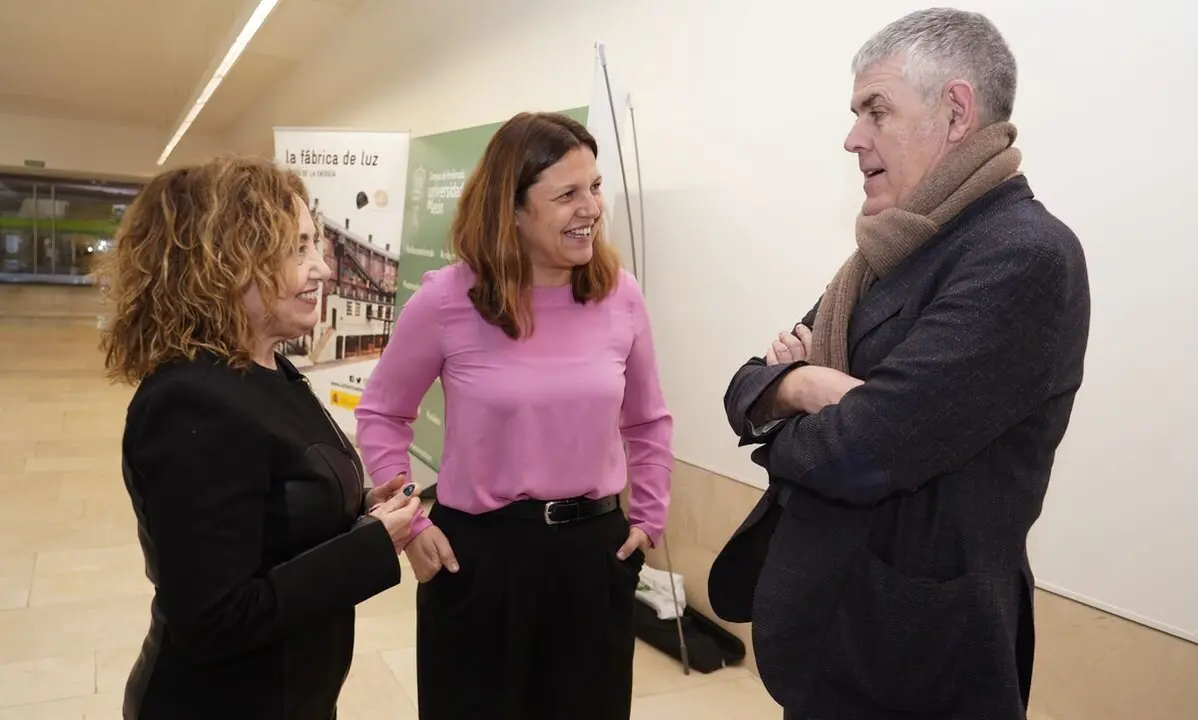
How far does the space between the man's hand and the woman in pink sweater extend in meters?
0.60

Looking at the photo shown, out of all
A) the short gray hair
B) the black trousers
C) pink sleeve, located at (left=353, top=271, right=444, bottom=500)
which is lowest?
the black trousers

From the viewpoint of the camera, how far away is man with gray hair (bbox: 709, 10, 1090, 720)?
110 centimetres

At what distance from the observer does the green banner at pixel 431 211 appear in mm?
4668

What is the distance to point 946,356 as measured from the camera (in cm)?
110

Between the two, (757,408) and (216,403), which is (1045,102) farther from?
(216,403)

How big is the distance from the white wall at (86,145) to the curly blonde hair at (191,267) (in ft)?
48.3

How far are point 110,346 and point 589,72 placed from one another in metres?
3.40

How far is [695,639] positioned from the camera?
10.9 feet

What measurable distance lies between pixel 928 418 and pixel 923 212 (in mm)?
311

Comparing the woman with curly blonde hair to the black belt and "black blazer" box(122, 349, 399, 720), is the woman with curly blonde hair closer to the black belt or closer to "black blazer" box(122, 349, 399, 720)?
"black blazer" box(122, 349, 399, 720)

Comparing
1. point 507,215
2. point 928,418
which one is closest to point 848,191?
point 507,215

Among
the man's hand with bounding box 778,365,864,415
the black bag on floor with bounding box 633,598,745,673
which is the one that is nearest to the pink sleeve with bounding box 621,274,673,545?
the man's hand with bounding box 778,365,864,415

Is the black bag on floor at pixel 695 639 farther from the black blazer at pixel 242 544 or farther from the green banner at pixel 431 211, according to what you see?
the black blazer at pixel 242 544

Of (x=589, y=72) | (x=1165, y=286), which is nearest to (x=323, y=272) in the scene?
(x=1165, y=286)
